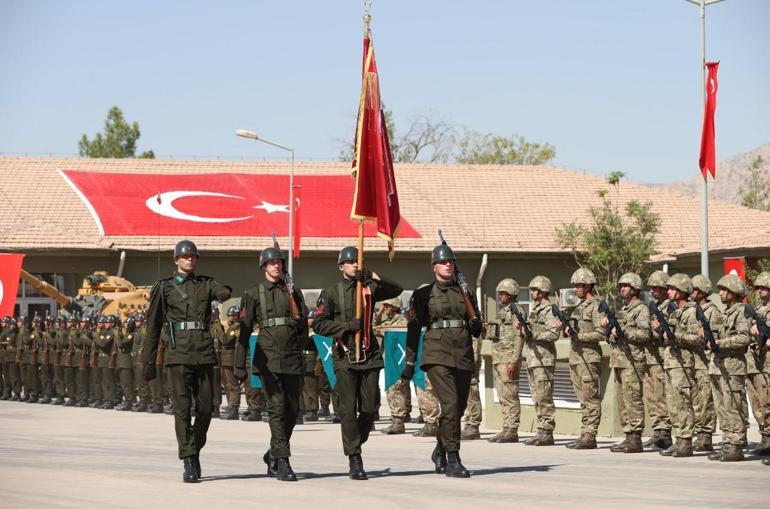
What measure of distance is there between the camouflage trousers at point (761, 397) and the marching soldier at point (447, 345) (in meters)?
3.31

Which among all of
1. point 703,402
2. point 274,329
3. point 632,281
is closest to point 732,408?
point 703,402

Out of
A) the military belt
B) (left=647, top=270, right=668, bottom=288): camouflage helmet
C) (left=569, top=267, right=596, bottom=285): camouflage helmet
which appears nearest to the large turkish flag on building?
(left=569, top=267, right=596, bottom=285): camouflage helmet

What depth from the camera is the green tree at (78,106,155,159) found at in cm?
8681

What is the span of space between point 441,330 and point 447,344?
16 cm

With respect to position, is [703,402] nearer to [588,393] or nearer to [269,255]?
[588,393]

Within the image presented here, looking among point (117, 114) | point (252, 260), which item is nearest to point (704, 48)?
point (252, 260)

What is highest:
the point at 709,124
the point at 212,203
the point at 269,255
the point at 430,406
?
the point at 212,203

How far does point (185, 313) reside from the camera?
1312cm

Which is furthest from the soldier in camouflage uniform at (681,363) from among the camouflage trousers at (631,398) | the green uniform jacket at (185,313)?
the green uniform jacket at (185,313)

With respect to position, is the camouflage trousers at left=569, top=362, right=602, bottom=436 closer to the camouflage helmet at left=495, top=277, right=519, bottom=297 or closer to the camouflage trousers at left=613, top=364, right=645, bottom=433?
the camouflage trousers at left=613, top=364, right=645, bottom=433

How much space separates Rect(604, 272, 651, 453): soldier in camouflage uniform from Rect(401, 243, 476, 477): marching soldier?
3163 millimetres

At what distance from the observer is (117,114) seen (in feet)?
289

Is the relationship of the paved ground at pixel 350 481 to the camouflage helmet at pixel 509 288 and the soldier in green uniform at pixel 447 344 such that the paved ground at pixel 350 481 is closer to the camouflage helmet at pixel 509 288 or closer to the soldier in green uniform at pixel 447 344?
the soldier in green uniform at pixel 447 344

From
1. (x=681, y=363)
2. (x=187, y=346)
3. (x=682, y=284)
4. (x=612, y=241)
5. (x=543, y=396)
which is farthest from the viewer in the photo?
(x=612, y=241)
